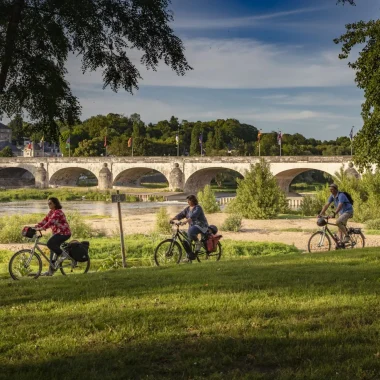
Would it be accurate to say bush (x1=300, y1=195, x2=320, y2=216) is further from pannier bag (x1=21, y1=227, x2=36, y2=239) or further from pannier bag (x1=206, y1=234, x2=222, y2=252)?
pannier bag (x1=21, y1=227, x2=36, y2=239)

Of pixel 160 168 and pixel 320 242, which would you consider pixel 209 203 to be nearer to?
pixel 320 242

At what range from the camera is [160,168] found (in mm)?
62844

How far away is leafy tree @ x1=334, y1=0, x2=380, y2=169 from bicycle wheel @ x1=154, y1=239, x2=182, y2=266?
470 centimetres

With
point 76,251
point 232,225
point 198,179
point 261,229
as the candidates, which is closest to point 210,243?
point 76,251

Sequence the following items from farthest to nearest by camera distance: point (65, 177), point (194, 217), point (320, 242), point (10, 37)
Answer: point (65, 177), point (320, 242), point (194, 217), point (10, 37)

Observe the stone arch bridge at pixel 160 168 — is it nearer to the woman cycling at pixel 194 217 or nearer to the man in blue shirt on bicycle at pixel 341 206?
the man in blue shirt on bicycle at pixel 341 206

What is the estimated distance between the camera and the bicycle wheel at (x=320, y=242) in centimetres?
1219

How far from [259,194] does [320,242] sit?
19.5m

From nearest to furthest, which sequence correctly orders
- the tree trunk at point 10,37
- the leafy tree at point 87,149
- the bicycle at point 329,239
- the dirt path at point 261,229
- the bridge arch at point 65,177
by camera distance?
the tree trunk at point 10,37, the bicycle at point 329,239, the dirt path at point 261,229, the bridge arch at point 65,177, the leafy tree at point 87,149

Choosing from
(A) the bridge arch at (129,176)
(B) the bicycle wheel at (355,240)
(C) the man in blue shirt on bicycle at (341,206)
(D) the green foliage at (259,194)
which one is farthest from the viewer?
(A) the bridge arch at (129,176)

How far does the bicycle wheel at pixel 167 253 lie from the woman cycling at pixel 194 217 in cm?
37

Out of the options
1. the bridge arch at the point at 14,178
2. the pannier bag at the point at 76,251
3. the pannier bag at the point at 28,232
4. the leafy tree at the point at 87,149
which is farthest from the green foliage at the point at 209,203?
the leafy tree at the point at 87,149

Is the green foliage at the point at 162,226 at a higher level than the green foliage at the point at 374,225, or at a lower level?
higher

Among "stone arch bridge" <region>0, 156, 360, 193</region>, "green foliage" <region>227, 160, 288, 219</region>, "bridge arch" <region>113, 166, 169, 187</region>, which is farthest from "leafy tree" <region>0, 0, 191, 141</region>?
"bridge arch" <region>113, 166, 169, 187</region>
